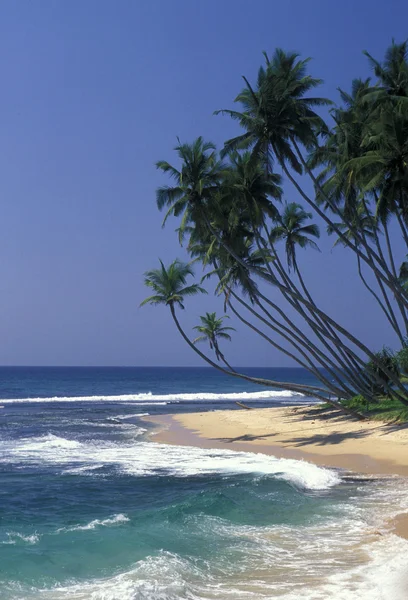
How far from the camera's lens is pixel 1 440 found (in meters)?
22.5

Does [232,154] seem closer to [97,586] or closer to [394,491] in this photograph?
[394,491]

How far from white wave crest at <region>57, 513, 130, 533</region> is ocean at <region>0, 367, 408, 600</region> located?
0.02m

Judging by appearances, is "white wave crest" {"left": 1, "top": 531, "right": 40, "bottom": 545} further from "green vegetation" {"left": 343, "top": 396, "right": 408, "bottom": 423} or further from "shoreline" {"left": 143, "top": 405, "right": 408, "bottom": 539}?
"green vegetation" {"left": 343, "top": 396, "right": 408, "bottom": 423}

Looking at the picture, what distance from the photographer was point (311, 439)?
19.9m

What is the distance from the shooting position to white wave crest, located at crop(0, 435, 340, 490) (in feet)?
46.6

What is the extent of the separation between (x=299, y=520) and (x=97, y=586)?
4.23 m


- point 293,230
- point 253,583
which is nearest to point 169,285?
point 293,230

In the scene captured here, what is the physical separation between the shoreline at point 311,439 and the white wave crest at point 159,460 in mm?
919

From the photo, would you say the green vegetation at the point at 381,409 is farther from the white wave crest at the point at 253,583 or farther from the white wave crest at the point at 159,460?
the white wave crest at the point at 253,583

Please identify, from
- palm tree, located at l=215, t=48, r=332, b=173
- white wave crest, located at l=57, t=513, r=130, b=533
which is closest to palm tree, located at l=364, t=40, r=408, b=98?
palm tree, located at l=215, t=48, r=332, b=173

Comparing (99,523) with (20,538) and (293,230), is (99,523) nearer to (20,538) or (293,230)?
(20,538)

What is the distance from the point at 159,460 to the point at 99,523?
7076 mm

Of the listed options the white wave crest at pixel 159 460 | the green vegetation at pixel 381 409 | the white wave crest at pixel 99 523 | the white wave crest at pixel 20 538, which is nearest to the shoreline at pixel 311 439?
the green vegetation at pixel 381 409

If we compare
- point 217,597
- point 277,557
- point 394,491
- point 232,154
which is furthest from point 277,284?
point 217,597
